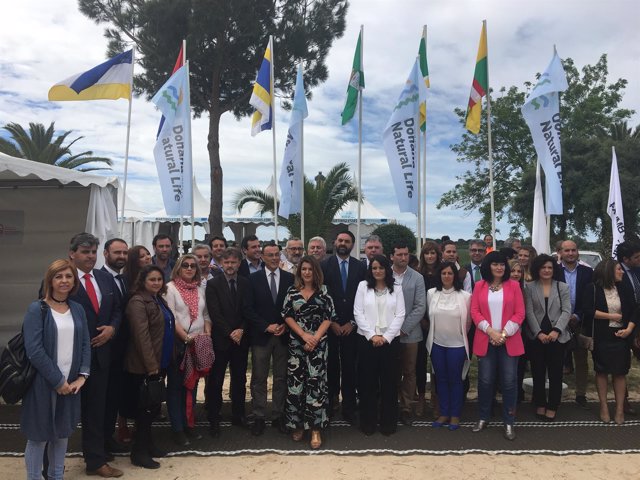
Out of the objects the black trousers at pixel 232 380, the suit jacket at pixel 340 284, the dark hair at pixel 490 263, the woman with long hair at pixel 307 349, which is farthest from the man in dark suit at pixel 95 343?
the dark hair at pixel 490 263

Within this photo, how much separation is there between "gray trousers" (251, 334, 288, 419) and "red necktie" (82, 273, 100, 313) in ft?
4.87

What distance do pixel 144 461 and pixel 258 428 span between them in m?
1.05

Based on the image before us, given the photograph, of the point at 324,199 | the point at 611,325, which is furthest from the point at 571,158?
the point at 611,325

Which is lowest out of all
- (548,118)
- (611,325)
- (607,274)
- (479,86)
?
(611,325)

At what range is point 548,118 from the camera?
7.05m

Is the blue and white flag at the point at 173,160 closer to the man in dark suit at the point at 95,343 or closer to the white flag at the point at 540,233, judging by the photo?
the man in dark suit at the point at 95,343

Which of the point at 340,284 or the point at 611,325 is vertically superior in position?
the point at 340,284

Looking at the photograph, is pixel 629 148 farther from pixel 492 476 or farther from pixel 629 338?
pixel 492 476

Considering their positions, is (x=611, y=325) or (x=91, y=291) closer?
(x=91, y=291)

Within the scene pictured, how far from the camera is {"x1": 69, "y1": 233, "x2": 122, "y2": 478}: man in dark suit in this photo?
3.50m

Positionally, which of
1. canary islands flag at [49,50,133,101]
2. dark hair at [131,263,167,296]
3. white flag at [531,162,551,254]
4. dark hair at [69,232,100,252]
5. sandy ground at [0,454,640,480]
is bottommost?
sandy ground at [0,454,640,480]

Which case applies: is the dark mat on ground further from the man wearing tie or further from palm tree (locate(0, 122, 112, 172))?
palm tree (locate(0, 122, 112, 172))

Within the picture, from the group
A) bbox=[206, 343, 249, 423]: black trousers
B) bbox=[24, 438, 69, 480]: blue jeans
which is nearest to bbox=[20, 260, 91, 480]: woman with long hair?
bbox=[24, 438, 69, 480]: blue jeans

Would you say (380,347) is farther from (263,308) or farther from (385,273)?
(263,308)
